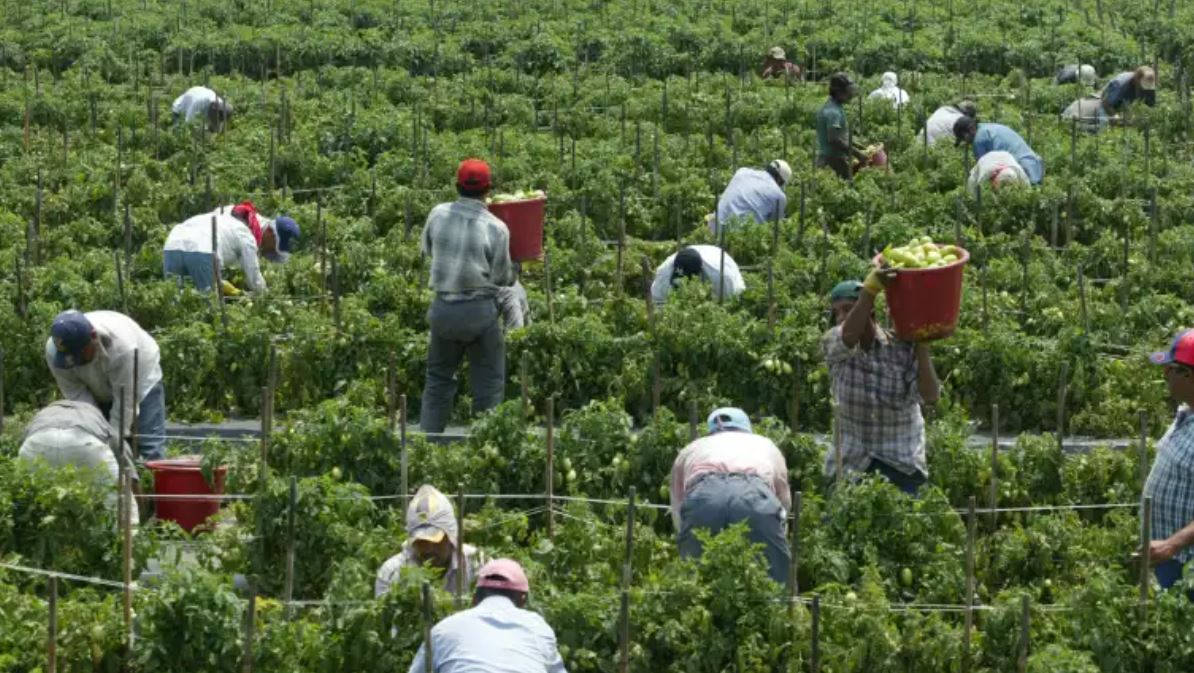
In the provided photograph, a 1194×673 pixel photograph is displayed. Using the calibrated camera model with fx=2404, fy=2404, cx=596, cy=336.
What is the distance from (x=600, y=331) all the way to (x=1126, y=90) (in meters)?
8.83

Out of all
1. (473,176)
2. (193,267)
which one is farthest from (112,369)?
(193,267)

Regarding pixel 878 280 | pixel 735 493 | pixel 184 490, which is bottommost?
pixel 184 490

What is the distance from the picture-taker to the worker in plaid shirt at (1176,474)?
9.87 meters

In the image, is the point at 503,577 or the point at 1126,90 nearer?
the point at 503,577

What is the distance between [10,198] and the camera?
61.1ft

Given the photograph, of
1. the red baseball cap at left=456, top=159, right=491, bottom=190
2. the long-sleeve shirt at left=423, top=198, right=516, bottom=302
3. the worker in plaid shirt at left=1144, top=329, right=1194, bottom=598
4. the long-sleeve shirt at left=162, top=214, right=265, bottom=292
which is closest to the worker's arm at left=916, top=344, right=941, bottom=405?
the worker in plaid shirt at left=1144, top=329, right=1194, bottom=598

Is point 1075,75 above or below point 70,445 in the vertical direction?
below

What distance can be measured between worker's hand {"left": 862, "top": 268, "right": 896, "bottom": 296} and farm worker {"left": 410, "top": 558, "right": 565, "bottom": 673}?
2.59 meters

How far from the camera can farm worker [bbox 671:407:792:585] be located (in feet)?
34.0

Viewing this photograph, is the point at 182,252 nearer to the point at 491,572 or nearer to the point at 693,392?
the point at 693,392

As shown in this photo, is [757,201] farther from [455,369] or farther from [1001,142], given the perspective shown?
[455,369]

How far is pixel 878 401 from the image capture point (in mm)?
11281

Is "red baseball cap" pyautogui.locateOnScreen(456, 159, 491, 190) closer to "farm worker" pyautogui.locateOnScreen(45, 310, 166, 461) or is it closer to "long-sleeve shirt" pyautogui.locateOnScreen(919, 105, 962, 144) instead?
"farm worker" pyautogui.locateOnScreen(45, 310, 166, 461)

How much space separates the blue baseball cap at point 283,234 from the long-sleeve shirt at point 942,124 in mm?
5896
